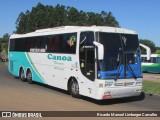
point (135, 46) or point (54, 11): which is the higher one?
point (54, 11)

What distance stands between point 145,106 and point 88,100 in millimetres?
2691

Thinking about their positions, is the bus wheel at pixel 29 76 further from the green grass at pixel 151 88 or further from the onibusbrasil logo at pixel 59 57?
the green grass at pixel 151 88

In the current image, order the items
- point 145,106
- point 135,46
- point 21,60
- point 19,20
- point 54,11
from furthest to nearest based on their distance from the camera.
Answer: point 19,20 < point 54,11 < point 21,60 < point 135,46 < point 145,106

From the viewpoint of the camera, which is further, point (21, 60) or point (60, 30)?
point (21, 60)

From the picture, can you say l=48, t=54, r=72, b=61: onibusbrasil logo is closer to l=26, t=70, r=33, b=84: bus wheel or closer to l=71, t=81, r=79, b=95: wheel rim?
l=71, t=81, r=79, b=95: wheel rim

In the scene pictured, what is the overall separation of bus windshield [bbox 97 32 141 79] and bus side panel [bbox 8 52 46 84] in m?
6.71

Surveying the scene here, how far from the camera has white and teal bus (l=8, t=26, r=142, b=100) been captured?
47.2 feet

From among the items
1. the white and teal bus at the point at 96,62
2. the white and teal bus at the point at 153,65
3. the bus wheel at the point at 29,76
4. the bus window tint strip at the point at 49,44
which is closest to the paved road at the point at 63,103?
the white and teal bus at the point at 96,62

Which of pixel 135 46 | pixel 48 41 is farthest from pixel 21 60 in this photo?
pixel 135 46

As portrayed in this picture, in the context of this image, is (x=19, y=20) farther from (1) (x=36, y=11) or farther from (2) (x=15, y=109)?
(2) (x=15, y=109)

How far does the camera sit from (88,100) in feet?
52.1

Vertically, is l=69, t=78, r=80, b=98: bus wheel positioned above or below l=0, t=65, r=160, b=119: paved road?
above

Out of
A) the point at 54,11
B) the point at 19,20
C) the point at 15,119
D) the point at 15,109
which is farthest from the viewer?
the point at 19,20

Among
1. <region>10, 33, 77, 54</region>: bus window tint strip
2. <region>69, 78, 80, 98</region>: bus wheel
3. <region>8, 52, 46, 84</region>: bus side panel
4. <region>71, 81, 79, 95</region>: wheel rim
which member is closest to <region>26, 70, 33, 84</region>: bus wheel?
<region>8, 52, 46, 84</region>: bus side panel
